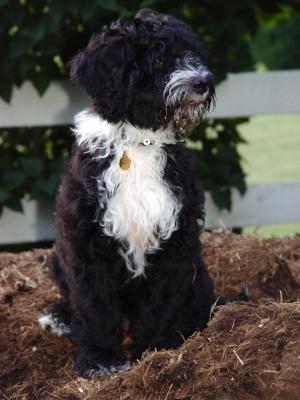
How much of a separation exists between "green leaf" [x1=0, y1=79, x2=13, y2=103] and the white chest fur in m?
2.12

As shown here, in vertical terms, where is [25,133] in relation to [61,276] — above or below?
above

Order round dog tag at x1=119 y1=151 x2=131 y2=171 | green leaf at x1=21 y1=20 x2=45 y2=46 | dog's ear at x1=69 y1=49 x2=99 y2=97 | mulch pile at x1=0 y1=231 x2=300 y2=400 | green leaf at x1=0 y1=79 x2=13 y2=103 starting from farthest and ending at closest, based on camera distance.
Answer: green leaf at x1=0 y1=79 x2=13 y2=103
green leaf at x1=21 y1=20 x2=45 y2=46
round dog tag at x1=119 y1=151 x2=131 y2=171
dog's ear at x1=69 y1=49 x2=99 y2=97
mulch pile at x1=0 y1=231 x2=300 y2=400

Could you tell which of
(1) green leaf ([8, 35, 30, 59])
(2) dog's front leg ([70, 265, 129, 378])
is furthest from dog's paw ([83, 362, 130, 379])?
(1) green leaf ([8, 35, 30, 59])

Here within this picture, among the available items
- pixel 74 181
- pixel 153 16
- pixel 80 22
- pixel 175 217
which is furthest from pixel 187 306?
pixel 80 22

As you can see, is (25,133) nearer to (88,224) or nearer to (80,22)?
(80,22)

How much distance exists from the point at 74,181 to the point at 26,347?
981 millimetres

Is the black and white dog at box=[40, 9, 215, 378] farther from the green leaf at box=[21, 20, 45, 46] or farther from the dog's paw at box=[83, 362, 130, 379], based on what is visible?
the green leaf at box=[21, 20, 45, 46]

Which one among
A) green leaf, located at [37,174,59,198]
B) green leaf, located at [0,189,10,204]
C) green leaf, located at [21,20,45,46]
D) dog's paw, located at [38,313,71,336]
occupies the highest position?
green leaf, located at [21,20,45,46]

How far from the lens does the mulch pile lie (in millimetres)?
3414

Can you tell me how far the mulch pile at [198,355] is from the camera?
3.41m

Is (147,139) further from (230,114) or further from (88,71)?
(230,114)

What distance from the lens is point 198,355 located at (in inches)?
141

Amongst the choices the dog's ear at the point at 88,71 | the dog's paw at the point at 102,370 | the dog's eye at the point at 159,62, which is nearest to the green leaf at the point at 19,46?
the dog's ear at the point at 88,71

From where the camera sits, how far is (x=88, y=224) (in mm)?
4043
